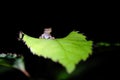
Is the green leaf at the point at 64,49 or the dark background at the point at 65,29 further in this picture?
the dark background at the point at 65,29

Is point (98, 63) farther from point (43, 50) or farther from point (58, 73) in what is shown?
point (43, 50)

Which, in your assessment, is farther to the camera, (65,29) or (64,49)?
(65,29)

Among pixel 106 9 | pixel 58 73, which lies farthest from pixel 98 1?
pixel 58 73

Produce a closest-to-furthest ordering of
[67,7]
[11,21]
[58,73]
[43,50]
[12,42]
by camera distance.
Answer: [43,50]
[58,73]
[12,42]
[11,21]
[67,7]

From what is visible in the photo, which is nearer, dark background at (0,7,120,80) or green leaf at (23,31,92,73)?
green leaf at (23,31,92,73)
